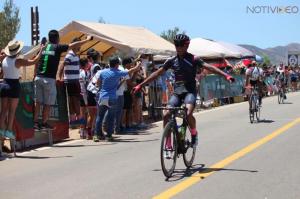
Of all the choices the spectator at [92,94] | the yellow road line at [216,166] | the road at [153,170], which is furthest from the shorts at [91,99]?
the yellow road line at [216,166]

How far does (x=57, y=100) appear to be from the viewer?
13297 millimetres

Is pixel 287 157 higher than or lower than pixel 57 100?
lower

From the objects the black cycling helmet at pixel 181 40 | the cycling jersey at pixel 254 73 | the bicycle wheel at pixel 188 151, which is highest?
the black cycling helmet at pixel 181 40

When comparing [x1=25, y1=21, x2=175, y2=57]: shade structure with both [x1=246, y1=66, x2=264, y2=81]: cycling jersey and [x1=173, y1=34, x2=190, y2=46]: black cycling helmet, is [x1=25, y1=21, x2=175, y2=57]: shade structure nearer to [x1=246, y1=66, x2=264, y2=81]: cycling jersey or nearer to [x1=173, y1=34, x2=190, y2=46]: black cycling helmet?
[x1=246, y1=66, x2=264, y2=81]: cycling jersey

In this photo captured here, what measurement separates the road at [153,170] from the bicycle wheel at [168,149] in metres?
0.17

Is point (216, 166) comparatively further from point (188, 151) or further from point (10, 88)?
point (10, 88)

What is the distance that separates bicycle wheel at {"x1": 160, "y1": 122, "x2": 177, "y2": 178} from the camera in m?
8.07

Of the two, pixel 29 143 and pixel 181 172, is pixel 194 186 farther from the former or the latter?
pixel 29 143

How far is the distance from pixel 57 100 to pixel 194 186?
20.8 feet

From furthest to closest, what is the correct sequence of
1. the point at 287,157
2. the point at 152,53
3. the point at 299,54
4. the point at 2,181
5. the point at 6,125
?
the point at 299,54
the point at 152,53
the point at 6,125
the point at 287,157
the point at 2,181

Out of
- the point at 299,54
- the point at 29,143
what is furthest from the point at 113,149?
the point at 299,54

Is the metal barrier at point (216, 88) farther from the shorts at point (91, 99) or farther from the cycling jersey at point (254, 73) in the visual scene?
the shorts at point (91, 99)

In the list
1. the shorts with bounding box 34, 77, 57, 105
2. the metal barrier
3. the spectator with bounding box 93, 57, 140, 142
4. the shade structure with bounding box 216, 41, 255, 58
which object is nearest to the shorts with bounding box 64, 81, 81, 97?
the spectator with bounding box 93, 57, 140, 142

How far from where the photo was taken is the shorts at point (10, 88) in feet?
36.3
